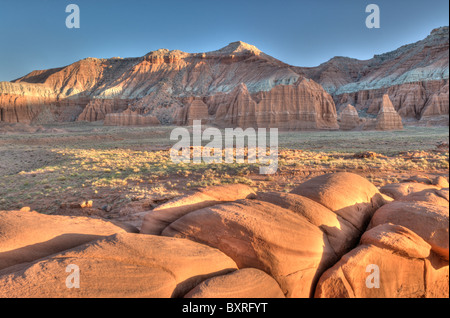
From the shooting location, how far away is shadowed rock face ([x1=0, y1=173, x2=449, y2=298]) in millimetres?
2664

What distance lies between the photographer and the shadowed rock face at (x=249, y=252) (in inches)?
105

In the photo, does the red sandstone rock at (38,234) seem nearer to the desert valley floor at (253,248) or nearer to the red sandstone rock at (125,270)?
the desert valley floor at (253,248)

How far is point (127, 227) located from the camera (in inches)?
175

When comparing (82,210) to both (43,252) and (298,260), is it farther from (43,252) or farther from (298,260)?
(298,260)

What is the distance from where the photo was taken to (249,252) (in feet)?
10.8

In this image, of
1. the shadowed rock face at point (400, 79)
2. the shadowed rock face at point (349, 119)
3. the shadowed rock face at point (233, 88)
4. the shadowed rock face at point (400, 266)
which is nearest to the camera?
the shadowed rock face at point (400, 266)

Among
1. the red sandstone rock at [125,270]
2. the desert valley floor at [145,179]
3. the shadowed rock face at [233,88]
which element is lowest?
the desert valley floor at [145,179]

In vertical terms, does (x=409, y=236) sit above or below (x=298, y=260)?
above

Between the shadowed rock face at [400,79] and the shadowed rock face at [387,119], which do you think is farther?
the shadowed rock face at [400,79]

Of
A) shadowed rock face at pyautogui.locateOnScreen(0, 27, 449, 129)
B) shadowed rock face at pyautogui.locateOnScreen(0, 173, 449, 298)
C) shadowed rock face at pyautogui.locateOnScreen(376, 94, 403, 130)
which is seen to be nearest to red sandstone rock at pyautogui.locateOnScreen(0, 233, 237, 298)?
shadowed rock face at pyautogui.locateOnScreen(0, 173, 449, 298)

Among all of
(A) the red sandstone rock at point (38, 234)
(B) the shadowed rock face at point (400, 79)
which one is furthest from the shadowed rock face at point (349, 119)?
(A) the red sandstone rock at point (38, 234)

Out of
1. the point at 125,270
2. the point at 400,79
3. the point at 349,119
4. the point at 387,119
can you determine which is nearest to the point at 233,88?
the point at 349,119
